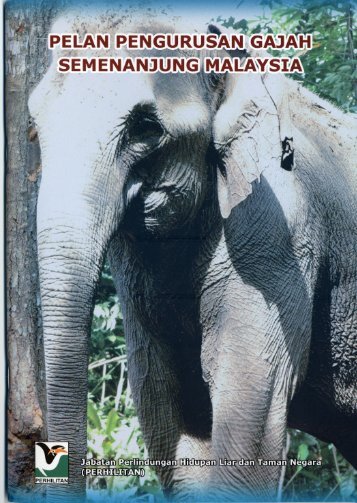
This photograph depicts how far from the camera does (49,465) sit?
3.32 metres

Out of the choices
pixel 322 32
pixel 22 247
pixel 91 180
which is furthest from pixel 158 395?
pixel 322 32

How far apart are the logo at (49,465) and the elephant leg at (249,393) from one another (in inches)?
19.4

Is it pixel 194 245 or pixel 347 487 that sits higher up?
pixel 194 245

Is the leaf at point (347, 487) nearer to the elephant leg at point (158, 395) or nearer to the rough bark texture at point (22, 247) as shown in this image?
the elephant leg at point (158, 395)

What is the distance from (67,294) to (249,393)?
73 centimetres

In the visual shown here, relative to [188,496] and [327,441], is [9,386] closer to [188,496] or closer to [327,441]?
[188,496]

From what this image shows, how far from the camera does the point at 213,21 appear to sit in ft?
10.9

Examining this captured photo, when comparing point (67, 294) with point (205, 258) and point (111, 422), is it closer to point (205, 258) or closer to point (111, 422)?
point (205, 258)

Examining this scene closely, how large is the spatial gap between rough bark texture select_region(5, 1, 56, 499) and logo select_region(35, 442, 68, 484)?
43 millimetres

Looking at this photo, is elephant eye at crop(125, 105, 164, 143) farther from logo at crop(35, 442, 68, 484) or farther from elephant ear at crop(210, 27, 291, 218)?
logo at crop(35, 442, 68, 484)

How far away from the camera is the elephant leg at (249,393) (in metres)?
Result: 3.28

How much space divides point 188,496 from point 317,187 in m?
1.14

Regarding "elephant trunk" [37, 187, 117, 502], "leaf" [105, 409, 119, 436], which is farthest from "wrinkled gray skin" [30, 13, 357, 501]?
"leaf" [105, 409, 119, 436]

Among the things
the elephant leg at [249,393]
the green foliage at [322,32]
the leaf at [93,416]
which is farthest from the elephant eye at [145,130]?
the leaf at [93,416]
